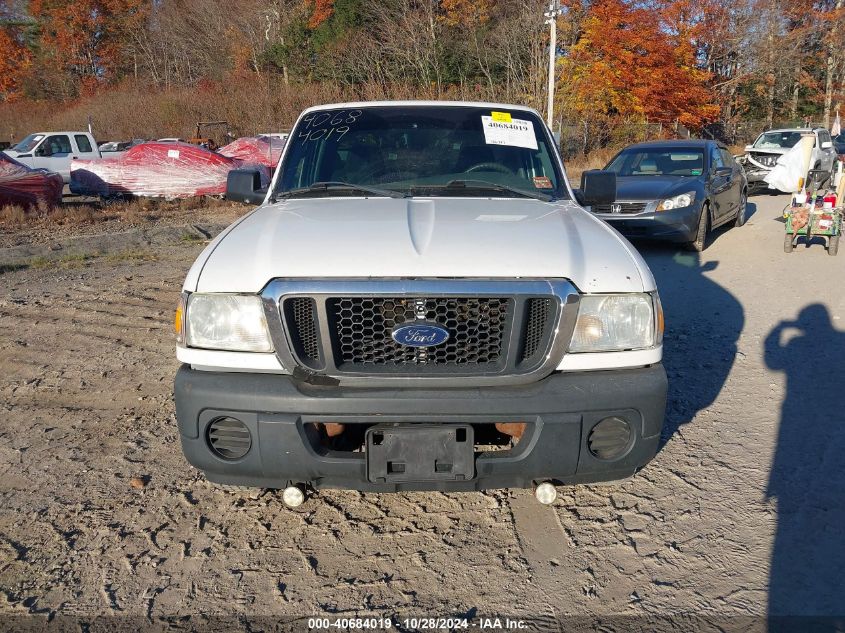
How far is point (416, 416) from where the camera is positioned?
103 inches

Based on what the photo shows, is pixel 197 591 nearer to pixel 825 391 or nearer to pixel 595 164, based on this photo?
pixel 825 391

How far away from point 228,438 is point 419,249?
1.07 meters

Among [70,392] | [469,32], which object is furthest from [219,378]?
[469,32]

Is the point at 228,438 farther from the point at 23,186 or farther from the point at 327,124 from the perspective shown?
the point at 23,186

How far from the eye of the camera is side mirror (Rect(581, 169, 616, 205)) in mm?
4125

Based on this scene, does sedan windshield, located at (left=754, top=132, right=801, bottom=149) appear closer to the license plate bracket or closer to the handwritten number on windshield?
the handwritten number on windshield

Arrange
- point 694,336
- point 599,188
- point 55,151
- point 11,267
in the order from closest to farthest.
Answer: point 599,188
point 694,336
point 11,267
point 55,151

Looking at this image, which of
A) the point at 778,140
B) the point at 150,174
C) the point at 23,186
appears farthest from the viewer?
the point at 778,140

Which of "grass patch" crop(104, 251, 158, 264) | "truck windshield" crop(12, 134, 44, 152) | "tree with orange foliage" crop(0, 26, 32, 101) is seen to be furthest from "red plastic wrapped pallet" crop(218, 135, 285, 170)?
"tree with orange foliage" crop(0, 26, 32, 101)

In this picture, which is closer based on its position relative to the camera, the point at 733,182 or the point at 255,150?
the point at 733,182

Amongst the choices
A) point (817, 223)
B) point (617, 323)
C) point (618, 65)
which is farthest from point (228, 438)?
point (618, 65)

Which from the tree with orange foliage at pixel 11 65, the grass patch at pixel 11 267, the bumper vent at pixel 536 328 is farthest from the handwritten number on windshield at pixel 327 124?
the tree with orange foliage at pixel 11 65

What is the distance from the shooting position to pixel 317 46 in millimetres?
38312

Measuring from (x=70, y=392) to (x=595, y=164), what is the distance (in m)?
22.7
